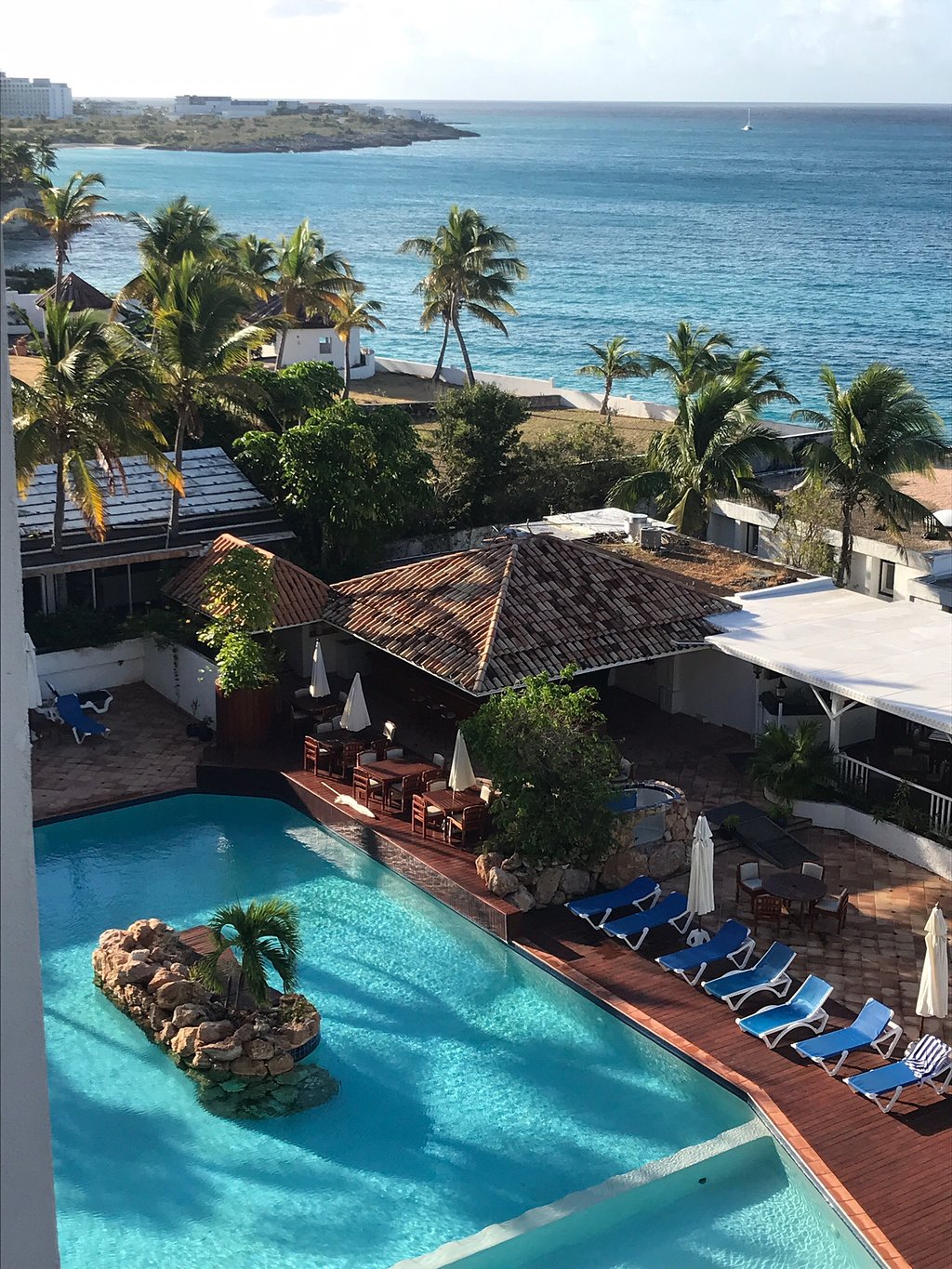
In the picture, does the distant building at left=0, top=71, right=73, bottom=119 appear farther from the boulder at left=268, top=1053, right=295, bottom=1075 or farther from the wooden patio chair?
the wooden patio chair

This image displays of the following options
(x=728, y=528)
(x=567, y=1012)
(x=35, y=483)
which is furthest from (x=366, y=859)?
(x=728, y=528)

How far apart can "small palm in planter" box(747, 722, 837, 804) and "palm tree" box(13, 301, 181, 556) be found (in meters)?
11.1

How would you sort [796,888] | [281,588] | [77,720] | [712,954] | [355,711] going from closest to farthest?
[712,954] → [796,888] → [355,711] → [77,720] → [281,588]

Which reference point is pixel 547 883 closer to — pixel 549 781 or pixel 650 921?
pixel 549 781

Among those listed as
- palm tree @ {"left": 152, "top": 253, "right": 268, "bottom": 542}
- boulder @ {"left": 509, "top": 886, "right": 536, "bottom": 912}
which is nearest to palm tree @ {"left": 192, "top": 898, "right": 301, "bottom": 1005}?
boulder @ {"left": 509, "top": 886, "right": 536, "bottom": 912}

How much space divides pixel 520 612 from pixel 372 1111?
8611 millimetres

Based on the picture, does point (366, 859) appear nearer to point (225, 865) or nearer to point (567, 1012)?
point (225, 865)

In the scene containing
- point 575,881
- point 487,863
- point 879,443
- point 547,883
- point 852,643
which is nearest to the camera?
point 547,883

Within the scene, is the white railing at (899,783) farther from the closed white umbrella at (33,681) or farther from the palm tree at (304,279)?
the palm tree at (304,279)

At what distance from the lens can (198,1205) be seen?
1230 centimetres

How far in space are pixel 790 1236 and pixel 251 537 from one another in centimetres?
1752

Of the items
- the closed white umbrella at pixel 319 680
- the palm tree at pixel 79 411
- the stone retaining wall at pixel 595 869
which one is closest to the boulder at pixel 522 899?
the stone retaining wall at pixel 595 869

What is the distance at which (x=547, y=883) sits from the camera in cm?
1688

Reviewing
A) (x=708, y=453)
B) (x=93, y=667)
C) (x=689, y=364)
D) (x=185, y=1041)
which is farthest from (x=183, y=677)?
(x=689, y=364)
